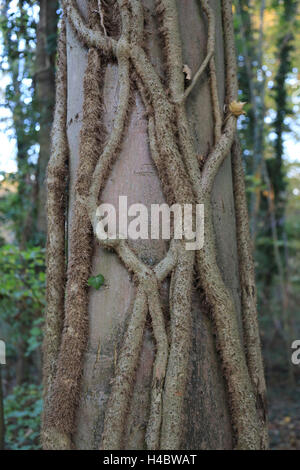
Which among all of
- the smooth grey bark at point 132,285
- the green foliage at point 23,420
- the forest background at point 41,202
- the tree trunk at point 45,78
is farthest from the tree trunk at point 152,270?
the tree trunk at point 45,78

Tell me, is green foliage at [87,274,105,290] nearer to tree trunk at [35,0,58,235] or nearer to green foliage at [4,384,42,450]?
green foliage at [4,384,42,450]

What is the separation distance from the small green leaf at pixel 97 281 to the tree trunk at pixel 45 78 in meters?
3.86

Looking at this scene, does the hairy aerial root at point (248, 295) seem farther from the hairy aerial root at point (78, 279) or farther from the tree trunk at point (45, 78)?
the tree trunk at point (45, 78)

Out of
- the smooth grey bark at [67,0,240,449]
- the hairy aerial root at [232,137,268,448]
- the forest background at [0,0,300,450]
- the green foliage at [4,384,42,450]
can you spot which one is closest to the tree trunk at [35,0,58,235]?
the forest background at [0,0,300,450]

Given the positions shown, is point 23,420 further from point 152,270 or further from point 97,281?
point 152,270

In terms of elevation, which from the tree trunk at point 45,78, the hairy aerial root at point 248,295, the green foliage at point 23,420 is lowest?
the green foliage at point 23,420

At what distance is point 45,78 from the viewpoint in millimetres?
5496

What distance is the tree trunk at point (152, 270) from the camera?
146 cm

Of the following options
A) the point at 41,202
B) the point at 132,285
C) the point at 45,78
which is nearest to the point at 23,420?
the point at 41,202

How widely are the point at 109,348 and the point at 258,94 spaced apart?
846 centimetres

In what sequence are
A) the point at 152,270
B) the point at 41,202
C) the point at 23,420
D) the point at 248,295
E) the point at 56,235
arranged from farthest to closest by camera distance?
the point at 41,202 < the point at 23,420 < the point at 56,235 < the point at 248,295 < the point at 152,270

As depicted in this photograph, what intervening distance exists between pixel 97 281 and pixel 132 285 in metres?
0.14
